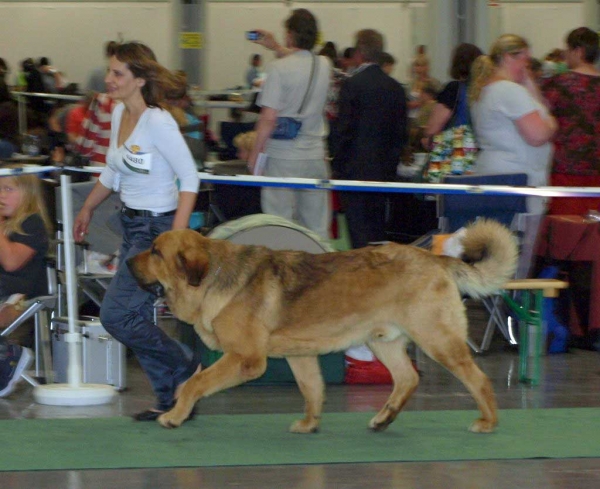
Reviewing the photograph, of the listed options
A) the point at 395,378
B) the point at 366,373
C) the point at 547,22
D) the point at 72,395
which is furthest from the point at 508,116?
the point at 547,22

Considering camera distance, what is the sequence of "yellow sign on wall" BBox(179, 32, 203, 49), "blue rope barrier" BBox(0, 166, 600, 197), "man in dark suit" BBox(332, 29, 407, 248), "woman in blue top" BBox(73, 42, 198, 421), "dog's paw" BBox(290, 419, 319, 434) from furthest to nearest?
1. "yellow sign on wall" BBox(179, 32, 203, 49)
2. "man in dark suit" BBox(332, 29, 407, 248)
3. "blue rope barrier" BBox(0, 166, 600, 197)
4. "dog's paw" BBox(290, 419, 319, 434)
5. "woman in blue top" BBox(73, 42, 198, 421)

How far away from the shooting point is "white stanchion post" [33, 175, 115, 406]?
237 inches

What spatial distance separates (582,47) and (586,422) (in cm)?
339

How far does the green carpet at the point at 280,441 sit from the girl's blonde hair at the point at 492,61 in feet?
8.52

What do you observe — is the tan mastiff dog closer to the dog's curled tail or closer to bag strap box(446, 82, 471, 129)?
the dog's curled tail

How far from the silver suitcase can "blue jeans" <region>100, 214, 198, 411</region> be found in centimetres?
92

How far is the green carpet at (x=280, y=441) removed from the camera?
4.89m

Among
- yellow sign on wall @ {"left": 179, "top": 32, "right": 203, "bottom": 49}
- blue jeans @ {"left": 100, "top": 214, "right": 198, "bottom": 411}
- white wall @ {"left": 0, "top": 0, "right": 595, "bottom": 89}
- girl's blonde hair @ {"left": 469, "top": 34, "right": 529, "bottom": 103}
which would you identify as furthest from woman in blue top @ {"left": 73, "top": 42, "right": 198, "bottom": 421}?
white wall @ {"left": 0, "top": 0, "right": 595, "bottom": 89}

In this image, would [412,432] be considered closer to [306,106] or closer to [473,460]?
[473,460]

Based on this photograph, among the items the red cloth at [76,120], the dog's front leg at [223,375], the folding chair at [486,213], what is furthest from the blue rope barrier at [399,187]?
the red cloth at [76,120]

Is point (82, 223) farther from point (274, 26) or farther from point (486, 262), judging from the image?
point (274, 26)

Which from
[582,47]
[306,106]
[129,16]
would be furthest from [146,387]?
[129,16]

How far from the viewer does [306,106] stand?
7.83 metres

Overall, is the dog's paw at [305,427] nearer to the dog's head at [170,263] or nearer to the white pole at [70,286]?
the dog's head at [170,263]
